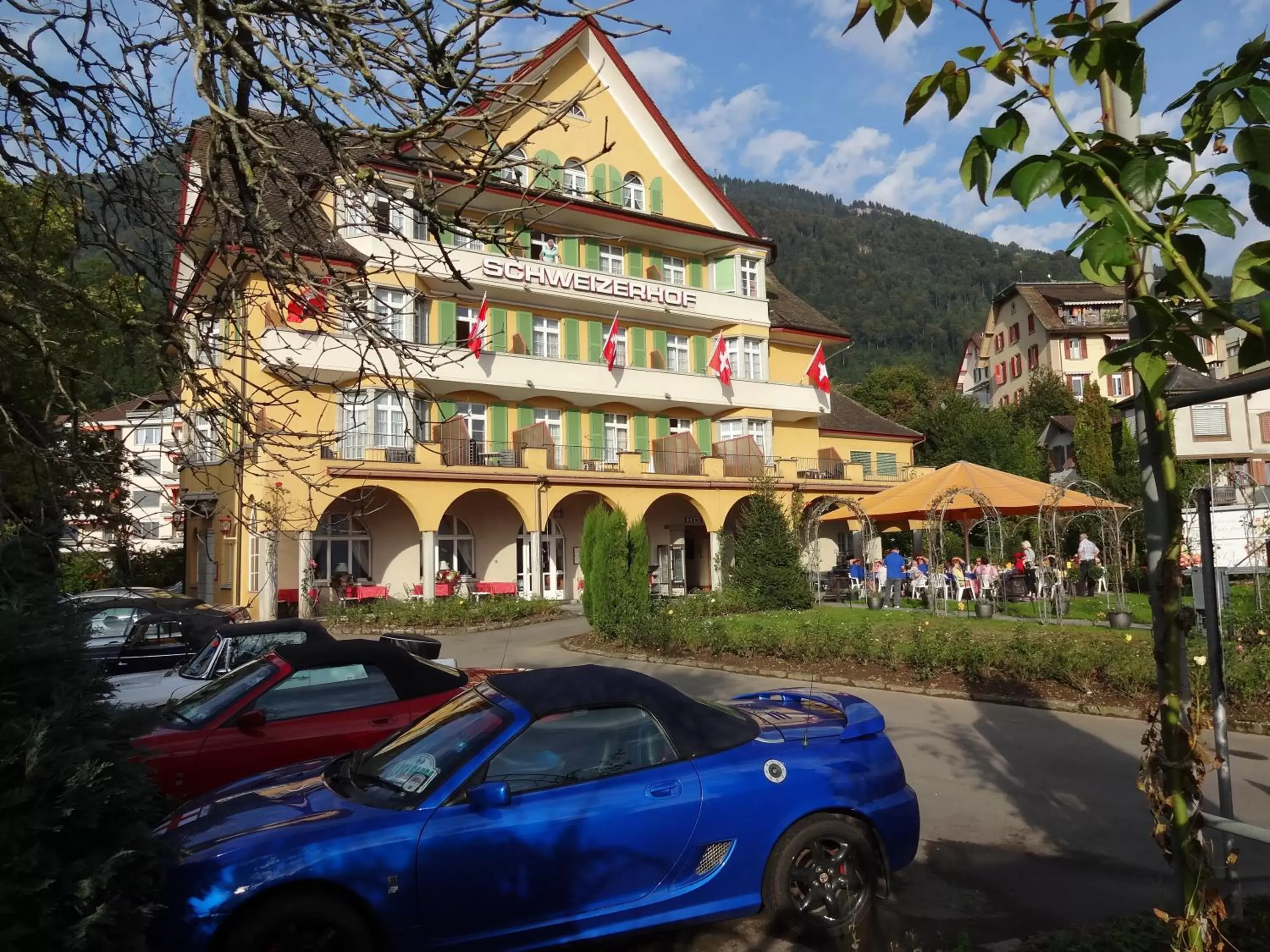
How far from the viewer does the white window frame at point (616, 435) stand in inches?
1298

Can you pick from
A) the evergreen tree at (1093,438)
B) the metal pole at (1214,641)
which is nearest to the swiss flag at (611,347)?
the evergreen tree at (1093,438)

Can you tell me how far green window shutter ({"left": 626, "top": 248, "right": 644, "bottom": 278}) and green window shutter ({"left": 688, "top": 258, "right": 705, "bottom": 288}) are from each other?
7.88ft

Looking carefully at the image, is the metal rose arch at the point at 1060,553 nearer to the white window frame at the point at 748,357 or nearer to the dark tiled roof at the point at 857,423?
the white window frame at the point at 748,357

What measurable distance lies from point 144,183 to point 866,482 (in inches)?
1378

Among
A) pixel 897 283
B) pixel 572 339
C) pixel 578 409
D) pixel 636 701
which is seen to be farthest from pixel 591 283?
pixel 897 283

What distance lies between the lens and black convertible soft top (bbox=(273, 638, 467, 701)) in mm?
7012

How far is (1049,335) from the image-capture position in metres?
61.8

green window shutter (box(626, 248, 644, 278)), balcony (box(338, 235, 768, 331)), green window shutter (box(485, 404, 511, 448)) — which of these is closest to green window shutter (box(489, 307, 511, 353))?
balcony (box(338, 235, 768, 331))

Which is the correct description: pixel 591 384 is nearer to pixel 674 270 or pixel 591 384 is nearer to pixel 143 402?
pixel 674 270

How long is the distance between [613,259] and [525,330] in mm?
4946

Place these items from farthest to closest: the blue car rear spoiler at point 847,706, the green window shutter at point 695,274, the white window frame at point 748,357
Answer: the green window shutter at point 695,274 < the white window frame at point 748,357 < the blue car rear spoiler at point 847,706

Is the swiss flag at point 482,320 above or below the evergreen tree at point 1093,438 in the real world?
above

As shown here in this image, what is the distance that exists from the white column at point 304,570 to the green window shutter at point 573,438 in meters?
9.43

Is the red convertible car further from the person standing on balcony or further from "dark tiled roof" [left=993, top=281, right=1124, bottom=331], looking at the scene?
"dark tiled roof" [left=993, top=281, right=1124, bottom=331]
